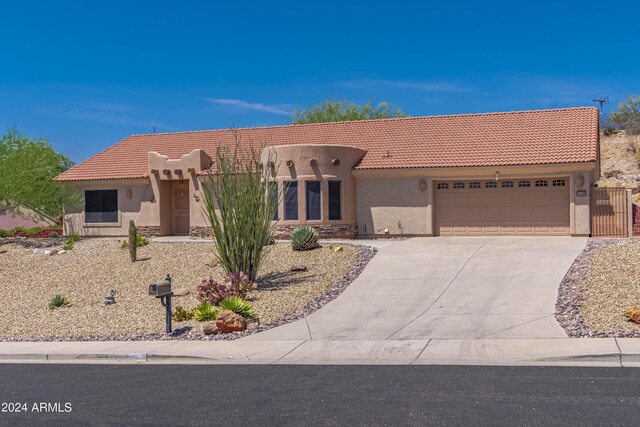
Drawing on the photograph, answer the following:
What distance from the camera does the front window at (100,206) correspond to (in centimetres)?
3097

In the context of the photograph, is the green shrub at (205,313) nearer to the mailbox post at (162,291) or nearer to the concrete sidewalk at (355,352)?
the mailbox post at (162,291)

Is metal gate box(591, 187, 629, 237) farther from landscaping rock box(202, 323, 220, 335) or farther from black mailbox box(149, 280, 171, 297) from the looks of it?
black mailbox box(149, 280, 171, 297)

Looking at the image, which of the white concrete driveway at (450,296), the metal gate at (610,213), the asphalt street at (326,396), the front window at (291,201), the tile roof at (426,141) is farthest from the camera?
the front window at (291,201)

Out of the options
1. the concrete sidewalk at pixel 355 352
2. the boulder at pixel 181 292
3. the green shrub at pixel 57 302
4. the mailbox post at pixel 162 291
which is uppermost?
the mailbox post at pixel 162 291

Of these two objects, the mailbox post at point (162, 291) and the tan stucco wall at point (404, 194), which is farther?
the tan stucco wall at point (404, 194)

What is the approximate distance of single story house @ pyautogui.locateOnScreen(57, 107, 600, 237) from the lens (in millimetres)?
25000

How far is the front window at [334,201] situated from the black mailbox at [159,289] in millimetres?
12777

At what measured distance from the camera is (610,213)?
24.2 metres

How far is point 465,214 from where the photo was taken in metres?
26.2

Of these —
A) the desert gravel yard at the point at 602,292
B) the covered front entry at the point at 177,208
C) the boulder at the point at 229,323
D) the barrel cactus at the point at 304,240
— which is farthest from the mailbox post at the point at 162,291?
the covered front entry at the point at 177,208

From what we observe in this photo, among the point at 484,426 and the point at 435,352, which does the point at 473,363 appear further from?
the point at 484,426

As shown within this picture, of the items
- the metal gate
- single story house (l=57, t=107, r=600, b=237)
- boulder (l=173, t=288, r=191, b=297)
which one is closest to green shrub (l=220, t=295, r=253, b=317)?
Result: boulder (l=173, t=288, r=191, b=297)

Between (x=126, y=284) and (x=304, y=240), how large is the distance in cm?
550

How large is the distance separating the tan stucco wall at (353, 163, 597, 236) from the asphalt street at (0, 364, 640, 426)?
15690 mm
